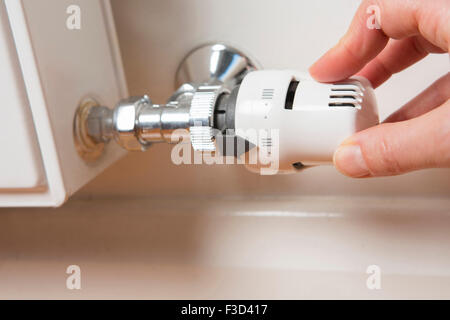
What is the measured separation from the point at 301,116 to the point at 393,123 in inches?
2.0

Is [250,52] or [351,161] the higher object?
[250,52]

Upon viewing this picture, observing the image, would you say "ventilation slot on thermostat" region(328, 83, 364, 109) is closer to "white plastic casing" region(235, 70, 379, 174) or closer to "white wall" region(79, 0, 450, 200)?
"white plastic casing" region(235, 70, 379, 174)

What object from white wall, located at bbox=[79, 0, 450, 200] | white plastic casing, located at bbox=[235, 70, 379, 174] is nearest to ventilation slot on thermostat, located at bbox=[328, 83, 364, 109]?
white plastic casing, located at bbox=[235, 70, 379, 174]

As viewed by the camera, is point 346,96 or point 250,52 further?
point 250,52

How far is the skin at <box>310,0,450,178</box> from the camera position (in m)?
0.23

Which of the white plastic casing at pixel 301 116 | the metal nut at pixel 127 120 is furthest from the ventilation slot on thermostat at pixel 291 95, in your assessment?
the metal nut at pixel 127 120

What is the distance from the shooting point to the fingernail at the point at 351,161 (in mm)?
250

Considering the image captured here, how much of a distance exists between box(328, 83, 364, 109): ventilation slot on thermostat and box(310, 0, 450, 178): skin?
0.6 inches

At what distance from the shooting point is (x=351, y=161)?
25 centimetres

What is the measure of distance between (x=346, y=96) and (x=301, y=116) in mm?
29

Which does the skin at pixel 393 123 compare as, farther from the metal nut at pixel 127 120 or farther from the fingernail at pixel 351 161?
the metal nut at pixel 127 120

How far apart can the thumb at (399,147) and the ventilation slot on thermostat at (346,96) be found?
0.07 feet

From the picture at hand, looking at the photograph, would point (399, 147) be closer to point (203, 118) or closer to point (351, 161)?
point (351, 161)

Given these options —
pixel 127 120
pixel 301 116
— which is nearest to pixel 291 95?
pixel 301 116
